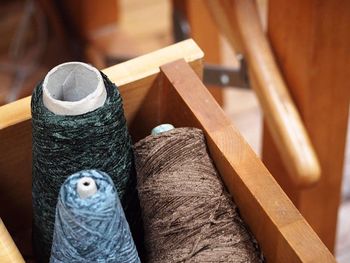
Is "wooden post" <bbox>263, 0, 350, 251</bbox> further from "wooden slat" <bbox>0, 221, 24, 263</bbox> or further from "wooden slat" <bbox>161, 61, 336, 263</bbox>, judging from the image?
"wooden slat" <bbox>0, 221, 24, 263</bbox>

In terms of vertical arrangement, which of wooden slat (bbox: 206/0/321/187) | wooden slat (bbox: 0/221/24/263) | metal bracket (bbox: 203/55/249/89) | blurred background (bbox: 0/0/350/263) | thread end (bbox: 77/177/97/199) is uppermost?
thread end (bbox: 77/177/97/199)

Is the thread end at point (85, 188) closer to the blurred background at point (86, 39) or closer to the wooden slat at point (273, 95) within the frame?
the wooden slat at point (273, 95)

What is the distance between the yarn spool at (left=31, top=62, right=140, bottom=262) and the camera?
0.46 m

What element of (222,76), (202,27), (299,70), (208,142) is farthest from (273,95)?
(202,27)

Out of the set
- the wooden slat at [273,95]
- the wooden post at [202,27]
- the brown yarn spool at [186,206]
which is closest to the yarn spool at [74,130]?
the brown yarn spool at [186,206]

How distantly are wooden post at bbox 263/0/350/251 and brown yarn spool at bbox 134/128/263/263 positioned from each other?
25 cm

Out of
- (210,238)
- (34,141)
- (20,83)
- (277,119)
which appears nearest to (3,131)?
(34,141)

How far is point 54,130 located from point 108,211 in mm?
73

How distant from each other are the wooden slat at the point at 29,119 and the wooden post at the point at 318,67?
0.17 metres

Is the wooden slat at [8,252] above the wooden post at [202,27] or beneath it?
above

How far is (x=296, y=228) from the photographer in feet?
1.46

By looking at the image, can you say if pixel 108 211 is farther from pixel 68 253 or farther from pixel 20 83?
pixel 20 83

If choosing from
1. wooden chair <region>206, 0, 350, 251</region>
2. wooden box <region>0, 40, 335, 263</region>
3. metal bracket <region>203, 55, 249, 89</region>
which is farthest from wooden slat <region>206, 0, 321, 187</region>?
metal bracket <region>203, 55, 249, 89</region>

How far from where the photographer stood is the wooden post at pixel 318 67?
693mm
